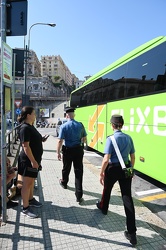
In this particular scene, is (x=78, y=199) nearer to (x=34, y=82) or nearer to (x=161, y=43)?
(x=161, y=43)

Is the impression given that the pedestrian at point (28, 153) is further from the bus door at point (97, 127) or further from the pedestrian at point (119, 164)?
the bus door at point (97, 127)

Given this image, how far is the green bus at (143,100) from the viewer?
4639mm

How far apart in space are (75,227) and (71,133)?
172 cm

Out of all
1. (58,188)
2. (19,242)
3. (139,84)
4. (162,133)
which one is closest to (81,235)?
(19,242)

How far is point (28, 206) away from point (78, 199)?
103 centimetres

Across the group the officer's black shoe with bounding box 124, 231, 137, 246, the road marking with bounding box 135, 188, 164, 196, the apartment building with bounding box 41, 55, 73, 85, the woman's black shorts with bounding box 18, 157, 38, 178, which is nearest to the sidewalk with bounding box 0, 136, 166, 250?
the officer's black shoe with bounding box 124, 231, 137, 246

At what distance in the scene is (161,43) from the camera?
4.95 m

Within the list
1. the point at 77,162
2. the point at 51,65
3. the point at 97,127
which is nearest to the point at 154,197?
the point at 77,162

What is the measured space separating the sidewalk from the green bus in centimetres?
128

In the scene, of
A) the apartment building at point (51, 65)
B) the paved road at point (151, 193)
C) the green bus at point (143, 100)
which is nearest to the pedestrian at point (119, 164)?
the paved road at point (151, 193)

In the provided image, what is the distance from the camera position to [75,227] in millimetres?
3229

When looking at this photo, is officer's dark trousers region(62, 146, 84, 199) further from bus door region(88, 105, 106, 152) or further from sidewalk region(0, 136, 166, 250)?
bus door region(88, 105, 106, 152)

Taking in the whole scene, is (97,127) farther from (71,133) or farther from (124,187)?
(124,187)

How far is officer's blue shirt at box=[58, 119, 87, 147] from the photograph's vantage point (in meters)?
4.18
